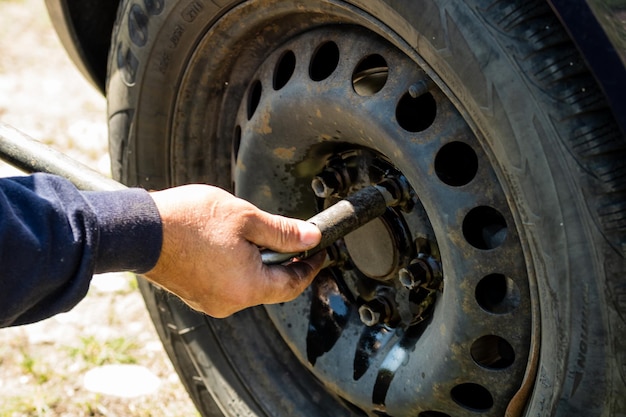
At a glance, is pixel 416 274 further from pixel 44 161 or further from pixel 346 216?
pixel 44 161

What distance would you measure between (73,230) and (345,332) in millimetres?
733

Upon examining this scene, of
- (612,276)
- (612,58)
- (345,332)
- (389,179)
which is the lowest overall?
(345,332)

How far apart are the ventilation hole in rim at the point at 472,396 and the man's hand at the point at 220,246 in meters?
0.39

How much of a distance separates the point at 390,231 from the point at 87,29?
1.14 m

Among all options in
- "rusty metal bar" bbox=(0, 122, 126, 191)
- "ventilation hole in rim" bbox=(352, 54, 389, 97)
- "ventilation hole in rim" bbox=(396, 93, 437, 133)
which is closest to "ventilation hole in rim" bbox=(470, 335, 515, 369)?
"ventilation hole in rim" bbox=(396, 93, 437, 133)

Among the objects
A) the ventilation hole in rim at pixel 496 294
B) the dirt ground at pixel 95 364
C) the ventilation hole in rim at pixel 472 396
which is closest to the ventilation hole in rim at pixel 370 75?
the ventilation hole in rim at pixel 496 294

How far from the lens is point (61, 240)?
135 centimetres

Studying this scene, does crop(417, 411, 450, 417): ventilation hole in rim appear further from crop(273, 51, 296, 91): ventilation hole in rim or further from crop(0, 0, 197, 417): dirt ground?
crop(0, 0, 197, 417): dirt ground

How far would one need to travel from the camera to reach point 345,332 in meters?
1.88

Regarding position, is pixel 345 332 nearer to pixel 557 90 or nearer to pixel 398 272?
pixel 398 272

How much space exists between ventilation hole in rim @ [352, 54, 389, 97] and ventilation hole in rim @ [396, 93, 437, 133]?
0.09 metres

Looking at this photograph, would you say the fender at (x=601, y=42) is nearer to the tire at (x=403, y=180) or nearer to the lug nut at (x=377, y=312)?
the tire at (x=403, y=180)

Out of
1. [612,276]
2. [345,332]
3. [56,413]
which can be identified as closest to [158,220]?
[345,332]

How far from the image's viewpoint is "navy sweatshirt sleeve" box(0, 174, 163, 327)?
4.38ft
